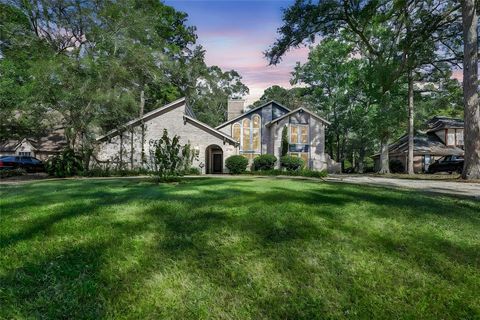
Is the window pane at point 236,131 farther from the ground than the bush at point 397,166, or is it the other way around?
the window pane at point 236,131

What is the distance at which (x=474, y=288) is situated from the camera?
8.50 feet

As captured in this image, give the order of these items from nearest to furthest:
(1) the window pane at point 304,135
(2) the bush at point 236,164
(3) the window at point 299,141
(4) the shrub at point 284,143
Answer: (2) the bush at point 236,164 → (4) the shrub at point 284,143 → (3) the window at point 299,141 → (1) the window pane at point 304,135

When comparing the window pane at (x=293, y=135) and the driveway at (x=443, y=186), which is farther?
the window pane at (x=293, y=135)

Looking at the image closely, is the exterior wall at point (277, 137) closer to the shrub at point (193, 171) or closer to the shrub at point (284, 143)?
the shrub at point (284, 143)

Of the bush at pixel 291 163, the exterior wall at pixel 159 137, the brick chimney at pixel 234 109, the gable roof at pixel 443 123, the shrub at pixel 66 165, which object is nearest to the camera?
the shrub at pixel 66 165

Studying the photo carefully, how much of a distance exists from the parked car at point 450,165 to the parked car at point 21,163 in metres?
38.4

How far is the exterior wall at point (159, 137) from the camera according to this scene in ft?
77.0

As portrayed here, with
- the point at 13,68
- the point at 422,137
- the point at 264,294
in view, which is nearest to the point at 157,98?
the point at 13,68

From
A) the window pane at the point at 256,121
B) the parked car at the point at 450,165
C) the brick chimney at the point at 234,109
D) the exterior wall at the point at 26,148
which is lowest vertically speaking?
the parked car at the point at 450,165

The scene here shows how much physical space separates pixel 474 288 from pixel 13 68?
2416 cm

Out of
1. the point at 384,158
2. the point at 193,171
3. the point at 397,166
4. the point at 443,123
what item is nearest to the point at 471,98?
the point at 384,158

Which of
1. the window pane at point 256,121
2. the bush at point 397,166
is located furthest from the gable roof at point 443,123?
the window pane at point 256,121

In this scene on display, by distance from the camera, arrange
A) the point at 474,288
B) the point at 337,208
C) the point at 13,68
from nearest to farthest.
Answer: the point at 474,288 < the point at 337,208 < the point at 13,68

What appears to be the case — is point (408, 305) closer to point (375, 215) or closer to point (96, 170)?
point (375, 215)
